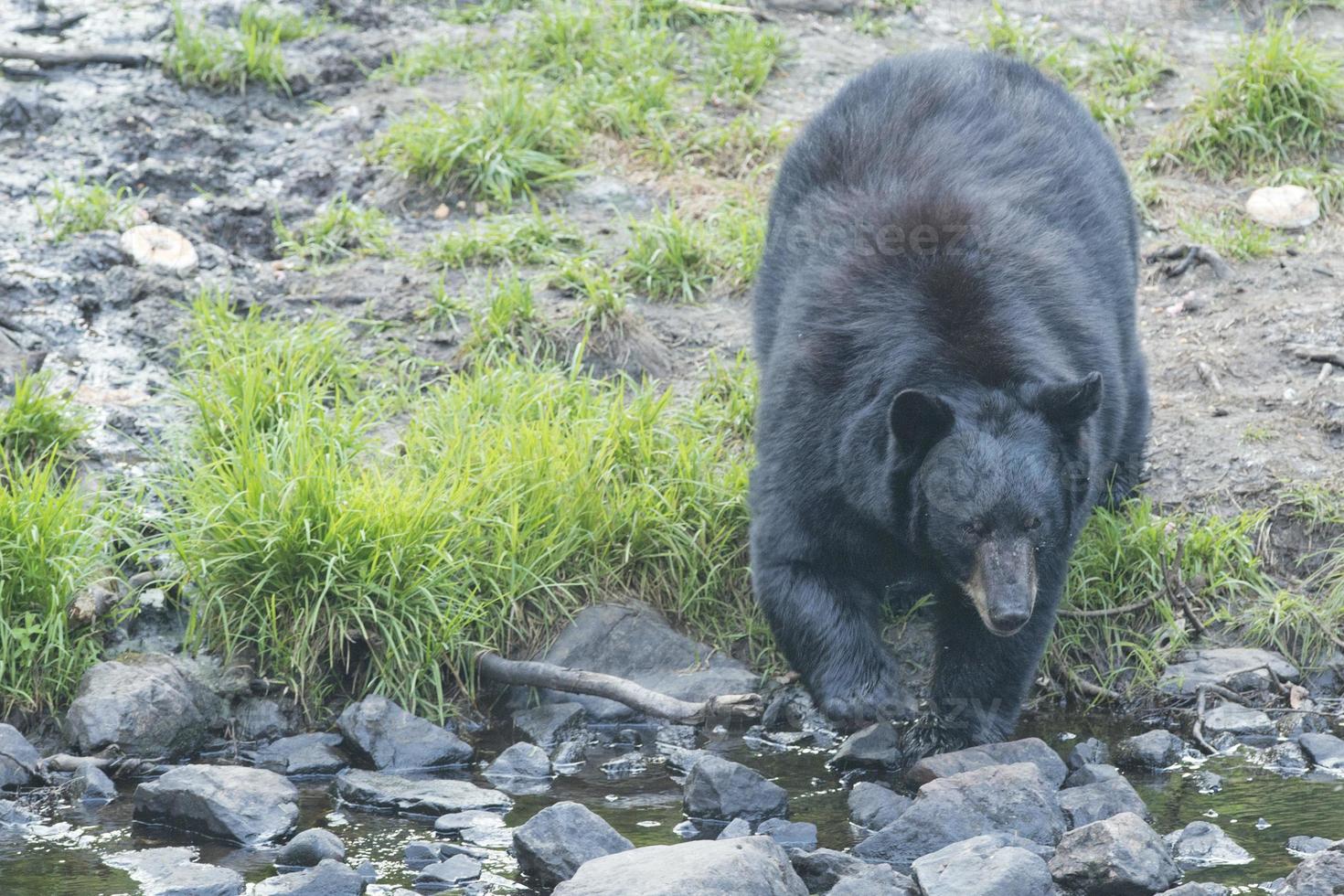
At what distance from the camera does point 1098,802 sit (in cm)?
416

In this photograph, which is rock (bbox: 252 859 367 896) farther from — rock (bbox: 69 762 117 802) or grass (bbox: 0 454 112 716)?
grass (bbox: 0 454 112 716)

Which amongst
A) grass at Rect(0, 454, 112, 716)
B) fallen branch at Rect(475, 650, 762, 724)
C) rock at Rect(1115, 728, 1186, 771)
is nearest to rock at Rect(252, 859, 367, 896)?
fallen branch at Rect(475, 650, 762, 724)

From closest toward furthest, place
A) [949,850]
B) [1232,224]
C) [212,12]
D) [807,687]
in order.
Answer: [949,850] < [807,687] < [1232,224] < [212,12]

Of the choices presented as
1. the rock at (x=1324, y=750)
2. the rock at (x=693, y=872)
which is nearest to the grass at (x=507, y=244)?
the rock at (x=1324, y=750)

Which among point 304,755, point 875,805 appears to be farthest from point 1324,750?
point 304,755

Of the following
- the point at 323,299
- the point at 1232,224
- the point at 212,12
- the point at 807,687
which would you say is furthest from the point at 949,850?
the point at 212,12

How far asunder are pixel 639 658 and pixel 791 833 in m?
1.33

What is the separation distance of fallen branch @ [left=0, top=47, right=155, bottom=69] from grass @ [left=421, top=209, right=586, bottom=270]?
87.7 inches

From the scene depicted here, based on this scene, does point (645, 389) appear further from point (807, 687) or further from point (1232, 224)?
point (1232, 224)

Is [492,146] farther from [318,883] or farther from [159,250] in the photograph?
[318,883]

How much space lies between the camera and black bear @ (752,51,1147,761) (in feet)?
14.3

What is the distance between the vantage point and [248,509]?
509 centimetres

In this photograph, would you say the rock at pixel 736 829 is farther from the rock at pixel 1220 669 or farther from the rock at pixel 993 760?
the rock at pixel 1220 669

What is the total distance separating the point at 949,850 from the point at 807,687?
1135mm
